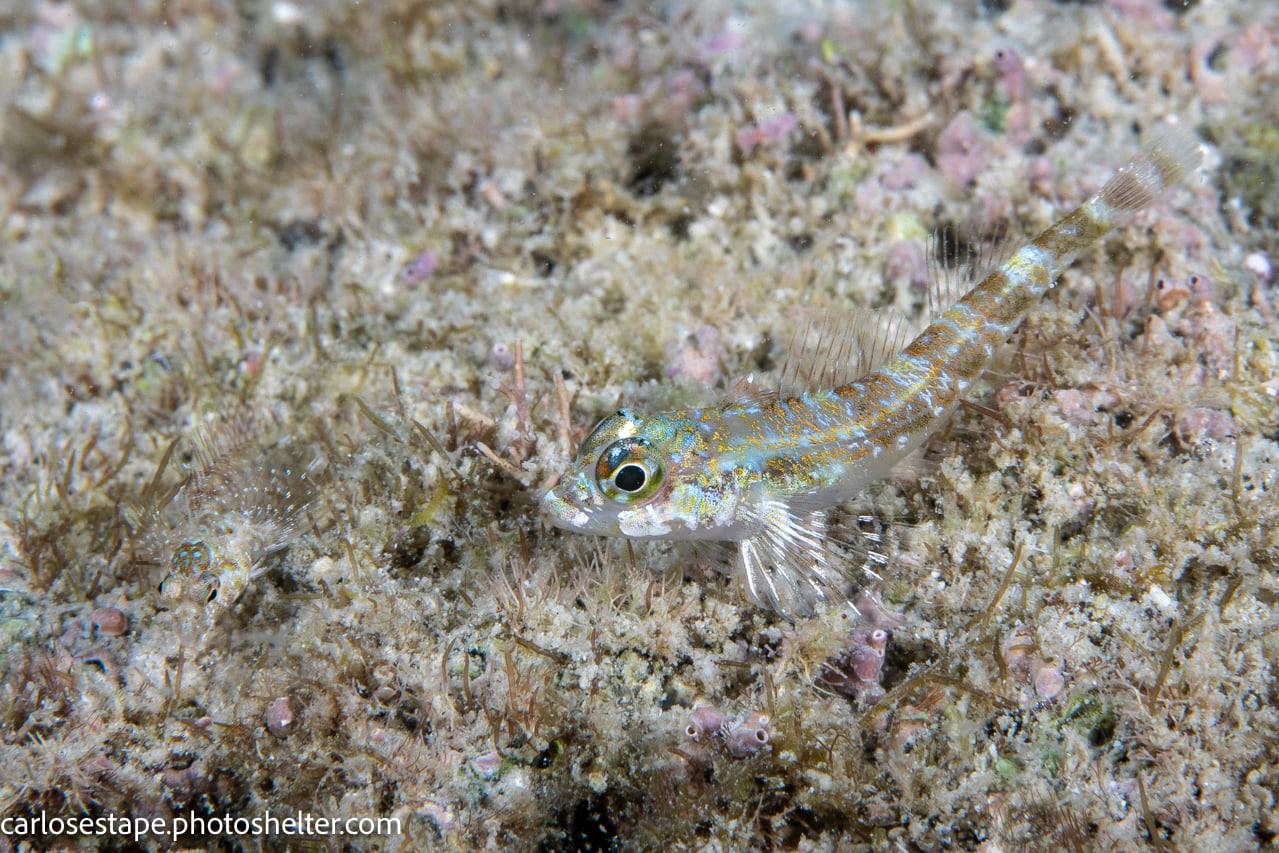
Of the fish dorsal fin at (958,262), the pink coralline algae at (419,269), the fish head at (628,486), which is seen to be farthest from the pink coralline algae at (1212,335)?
the pink coralline algae at (419,269)

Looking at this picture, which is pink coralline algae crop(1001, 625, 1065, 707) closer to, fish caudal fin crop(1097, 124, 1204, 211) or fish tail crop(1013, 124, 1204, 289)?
fish tail crop(1013, 124, 1204, 289)

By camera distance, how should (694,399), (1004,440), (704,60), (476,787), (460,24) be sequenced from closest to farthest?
(476,787) < (1004,440) < (694,399) < (704,60) < (460,24)

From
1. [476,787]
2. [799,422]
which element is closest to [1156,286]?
[799,422]

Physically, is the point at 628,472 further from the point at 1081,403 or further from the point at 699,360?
the point at 1081,403

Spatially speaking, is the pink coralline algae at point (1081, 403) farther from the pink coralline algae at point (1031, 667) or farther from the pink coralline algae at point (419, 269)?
the pink coralline algae at point (419, 269)

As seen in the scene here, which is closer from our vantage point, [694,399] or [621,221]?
[694,399]

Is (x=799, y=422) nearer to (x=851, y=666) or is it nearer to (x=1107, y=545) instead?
(x=851, y=666)
